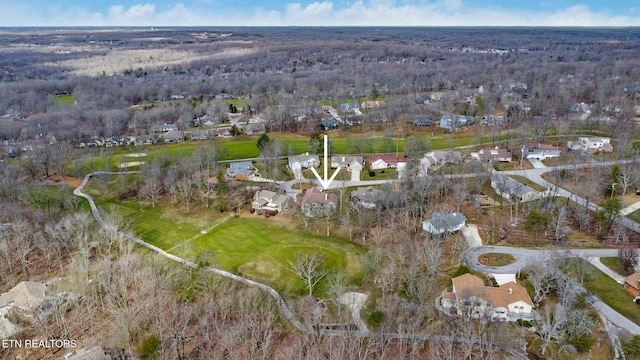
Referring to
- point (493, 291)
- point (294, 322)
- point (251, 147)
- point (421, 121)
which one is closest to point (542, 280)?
point (493, 291)

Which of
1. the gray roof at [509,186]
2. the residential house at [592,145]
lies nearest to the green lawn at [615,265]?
the gray roof at [509,186]

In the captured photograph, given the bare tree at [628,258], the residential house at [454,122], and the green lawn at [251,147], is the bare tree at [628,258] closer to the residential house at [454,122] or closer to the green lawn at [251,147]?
the green lawn at [251,147]

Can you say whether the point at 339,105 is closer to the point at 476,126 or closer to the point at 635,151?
the point at 476,126

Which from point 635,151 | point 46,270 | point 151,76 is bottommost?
point 46,270

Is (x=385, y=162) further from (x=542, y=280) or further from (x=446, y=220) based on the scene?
(x=542, y=280)

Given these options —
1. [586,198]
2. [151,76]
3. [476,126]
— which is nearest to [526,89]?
[476,126]

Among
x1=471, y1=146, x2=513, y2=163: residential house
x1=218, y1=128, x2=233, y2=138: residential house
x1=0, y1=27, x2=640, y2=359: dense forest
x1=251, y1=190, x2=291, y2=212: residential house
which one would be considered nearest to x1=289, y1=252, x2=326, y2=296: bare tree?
x1=0, y1=27, x2=640, y2=359: dense forest
